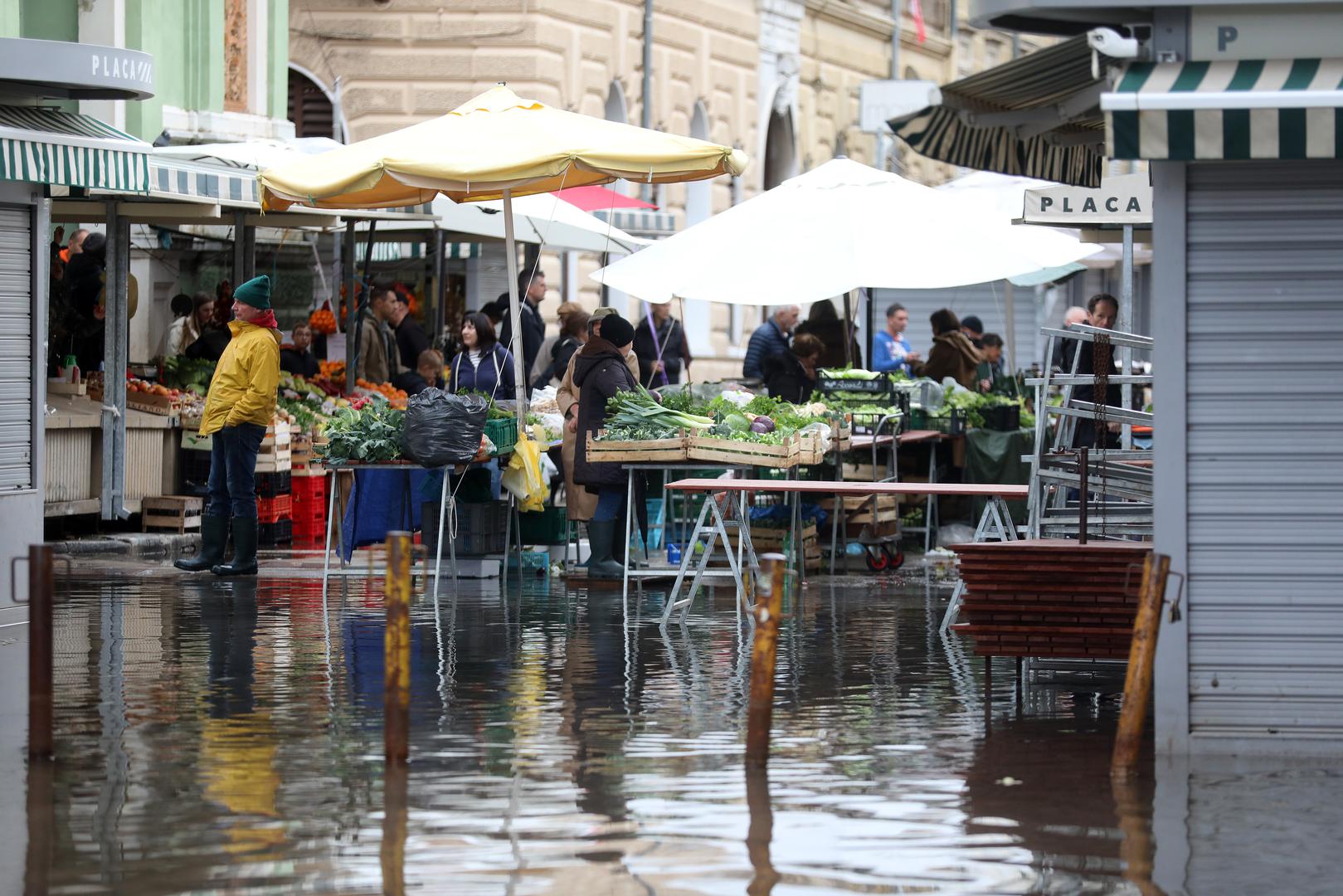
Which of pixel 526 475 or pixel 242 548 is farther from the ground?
pixel 526 475

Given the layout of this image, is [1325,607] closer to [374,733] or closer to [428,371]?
[374,733]

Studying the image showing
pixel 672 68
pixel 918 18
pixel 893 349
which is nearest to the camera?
pixel 893 349

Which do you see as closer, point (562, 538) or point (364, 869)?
point (364, 869)

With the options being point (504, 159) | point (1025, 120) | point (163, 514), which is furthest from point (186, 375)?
point (1025, 120)

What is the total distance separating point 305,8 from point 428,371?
32.2 feet

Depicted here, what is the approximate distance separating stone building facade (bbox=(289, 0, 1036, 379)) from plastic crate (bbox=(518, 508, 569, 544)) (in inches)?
455

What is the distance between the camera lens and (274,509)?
1898 cm

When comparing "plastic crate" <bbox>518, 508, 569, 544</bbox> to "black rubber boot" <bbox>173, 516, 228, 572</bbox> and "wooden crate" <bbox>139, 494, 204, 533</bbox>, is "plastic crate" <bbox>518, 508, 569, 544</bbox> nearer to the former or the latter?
"black rubber boot" <bbox>173, 516, 228, 572</bbox>

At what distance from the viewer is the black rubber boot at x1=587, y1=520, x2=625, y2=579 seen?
15.9m

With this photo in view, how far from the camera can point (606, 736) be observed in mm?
9375

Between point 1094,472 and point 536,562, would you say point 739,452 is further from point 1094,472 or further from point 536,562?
point 1094,472

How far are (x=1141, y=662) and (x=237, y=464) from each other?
8.76 meters

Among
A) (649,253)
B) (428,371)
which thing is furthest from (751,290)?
(428,371)

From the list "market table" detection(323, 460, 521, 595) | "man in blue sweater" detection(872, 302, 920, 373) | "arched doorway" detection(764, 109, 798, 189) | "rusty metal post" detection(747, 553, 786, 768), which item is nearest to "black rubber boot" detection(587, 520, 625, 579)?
"market table" detection(323, 460, 521, 595)
